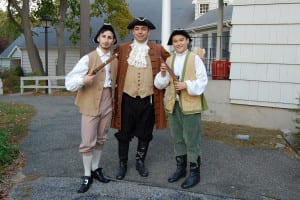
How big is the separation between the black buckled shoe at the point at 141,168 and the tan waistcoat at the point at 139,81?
89cm

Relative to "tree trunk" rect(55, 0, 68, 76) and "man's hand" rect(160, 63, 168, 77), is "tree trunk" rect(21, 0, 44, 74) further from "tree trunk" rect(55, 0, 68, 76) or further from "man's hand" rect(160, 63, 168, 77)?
"man's hand" rect(160, 63, 168, 77)

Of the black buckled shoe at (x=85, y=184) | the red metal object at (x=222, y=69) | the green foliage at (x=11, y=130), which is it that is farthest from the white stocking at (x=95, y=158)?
the red metal object at (x=222, y=69)

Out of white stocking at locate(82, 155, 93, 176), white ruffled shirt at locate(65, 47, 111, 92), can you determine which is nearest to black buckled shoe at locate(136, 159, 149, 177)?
white stocking at locate(82, 155, 93, 176)

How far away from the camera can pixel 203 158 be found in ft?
16.3

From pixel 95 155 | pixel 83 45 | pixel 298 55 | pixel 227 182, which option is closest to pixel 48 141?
pixel 95 155

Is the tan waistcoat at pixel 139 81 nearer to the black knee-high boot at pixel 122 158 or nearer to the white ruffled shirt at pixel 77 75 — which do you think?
the white ruffled shirt at pixel 77 75

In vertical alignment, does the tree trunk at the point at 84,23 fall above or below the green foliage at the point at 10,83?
above

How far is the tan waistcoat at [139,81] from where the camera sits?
3.89m

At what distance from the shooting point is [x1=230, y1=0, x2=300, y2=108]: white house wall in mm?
6324

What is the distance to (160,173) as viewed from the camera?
A: 4359mm

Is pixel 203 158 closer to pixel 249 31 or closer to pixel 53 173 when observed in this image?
pixel 53 173

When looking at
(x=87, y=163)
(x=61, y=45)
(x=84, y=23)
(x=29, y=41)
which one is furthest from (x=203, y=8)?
(x=87, y=163)

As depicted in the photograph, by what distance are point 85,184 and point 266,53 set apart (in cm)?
424

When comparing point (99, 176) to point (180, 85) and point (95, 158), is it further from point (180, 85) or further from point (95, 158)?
point (180, 85)
